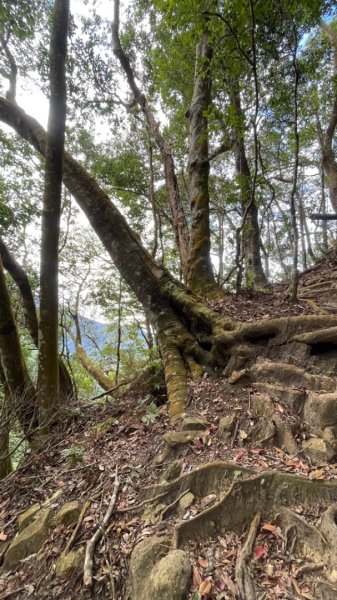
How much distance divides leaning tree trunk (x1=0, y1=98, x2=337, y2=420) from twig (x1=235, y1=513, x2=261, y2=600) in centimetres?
148

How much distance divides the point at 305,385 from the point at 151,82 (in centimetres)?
1043

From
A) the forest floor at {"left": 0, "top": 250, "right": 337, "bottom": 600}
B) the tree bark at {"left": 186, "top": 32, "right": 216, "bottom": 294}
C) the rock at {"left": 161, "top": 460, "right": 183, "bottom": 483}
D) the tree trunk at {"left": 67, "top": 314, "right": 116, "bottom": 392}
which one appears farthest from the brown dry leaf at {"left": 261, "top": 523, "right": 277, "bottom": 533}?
the tree trunk at {"left": 67, "top": 314, "right": 116, "bottom": 392}

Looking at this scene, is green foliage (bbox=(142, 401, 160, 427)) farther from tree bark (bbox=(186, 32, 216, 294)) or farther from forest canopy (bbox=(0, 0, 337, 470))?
tree bark (bbox=(186, 32, 216, 294))

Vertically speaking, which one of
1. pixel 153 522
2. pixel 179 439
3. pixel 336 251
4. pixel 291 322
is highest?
pixel 336 251

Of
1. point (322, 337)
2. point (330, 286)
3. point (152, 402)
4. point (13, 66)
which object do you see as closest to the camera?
point (322, 337)

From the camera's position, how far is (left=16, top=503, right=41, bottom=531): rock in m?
2.70

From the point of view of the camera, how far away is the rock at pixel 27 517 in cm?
270

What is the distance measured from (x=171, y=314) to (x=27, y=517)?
2.92 meters

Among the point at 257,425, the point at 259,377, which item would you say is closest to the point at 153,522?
the point at 257,425

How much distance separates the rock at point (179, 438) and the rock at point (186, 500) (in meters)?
0.53

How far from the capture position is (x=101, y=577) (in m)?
1.92

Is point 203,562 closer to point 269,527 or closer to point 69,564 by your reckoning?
point 269,527

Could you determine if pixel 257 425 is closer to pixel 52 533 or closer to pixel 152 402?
pixel 152 402

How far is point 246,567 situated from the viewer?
5.68 ft
